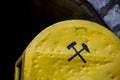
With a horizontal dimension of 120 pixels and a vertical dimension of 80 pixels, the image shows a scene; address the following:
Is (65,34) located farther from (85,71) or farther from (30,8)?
(30,8)

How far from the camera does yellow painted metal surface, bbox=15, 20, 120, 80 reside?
1814mm

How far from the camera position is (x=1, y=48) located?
10.8ft

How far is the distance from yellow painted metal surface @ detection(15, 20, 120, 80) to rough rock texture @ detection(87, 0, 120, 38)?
2.59 feet

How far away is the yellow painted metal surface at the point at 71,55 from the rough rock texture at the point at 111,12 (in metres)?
0.79

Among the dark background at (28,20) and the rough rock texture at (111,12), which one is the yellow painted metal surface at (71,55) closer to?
the rough rock texture at (111,12)

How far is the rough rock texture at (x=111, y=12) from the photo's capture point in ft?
8.85

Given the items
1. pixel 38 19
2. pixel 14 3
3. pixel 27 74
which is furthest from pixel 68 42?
pixel 14 3

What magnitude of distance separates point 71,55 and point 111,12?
3.45 ft

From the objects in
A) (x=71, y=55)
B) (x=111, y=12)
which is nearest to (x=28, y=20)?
(x=111, y=12)

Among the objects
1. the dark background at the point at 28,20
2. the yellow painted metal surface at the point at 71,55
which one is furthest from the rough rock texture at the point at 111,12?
the yellow painted metal surface at the point at 71,55

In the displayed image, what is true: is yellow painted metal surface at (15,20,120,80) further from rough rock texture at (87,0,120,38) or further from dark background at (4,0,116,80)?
dark background at (4,0,116,80)

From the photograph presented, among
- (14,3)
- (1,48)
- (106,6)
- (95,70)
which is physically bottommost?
(95,70)

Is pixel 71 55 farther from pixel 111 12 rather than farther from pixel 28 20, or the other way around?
pixel 28 20

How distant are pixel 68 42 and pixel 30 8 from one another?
1381 millimetres
